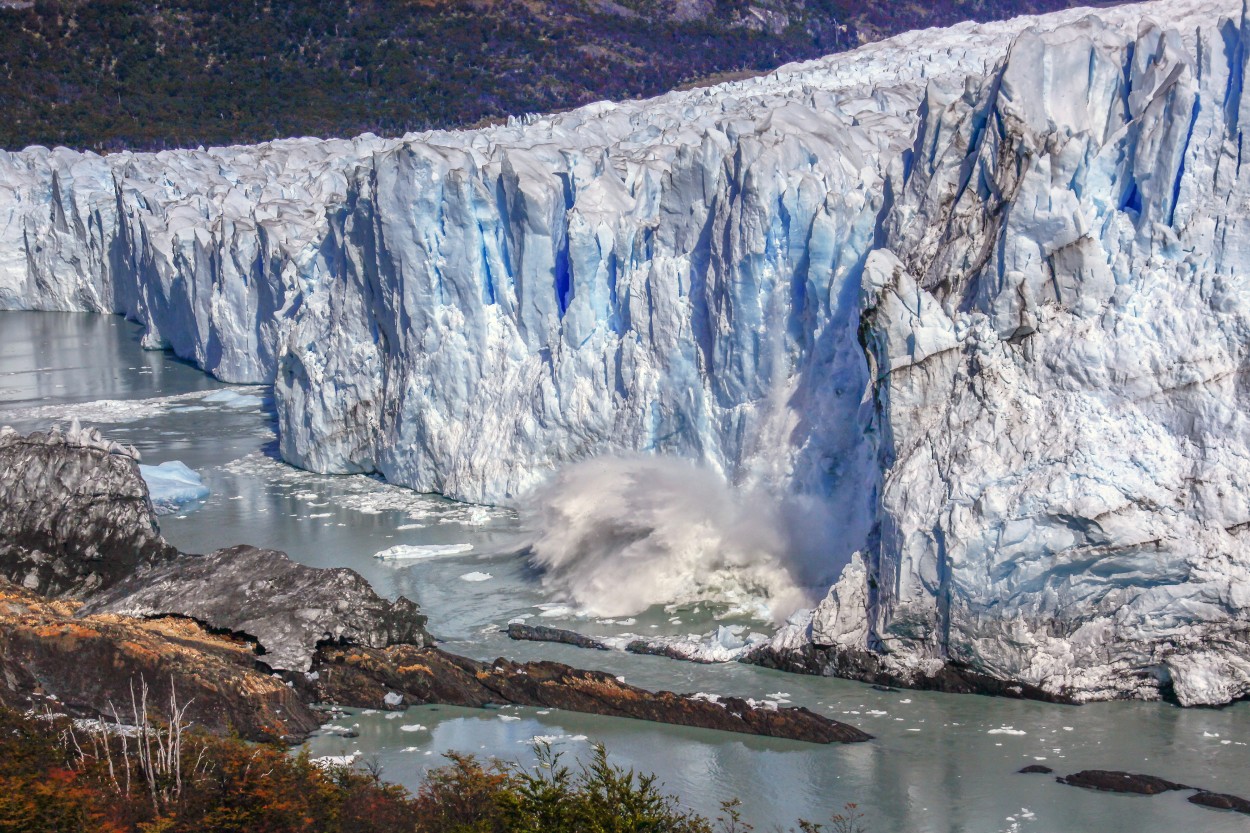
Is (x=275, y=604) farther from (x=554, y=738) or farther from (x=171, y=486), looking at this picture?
(x=171, y=486)

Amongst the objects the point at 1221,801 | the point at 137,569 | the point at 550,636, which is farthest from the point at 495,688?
the point at 1221,801

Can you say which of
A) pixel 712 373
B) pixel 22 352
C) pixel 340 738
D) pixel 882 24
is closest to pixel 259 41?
pixel 882 24

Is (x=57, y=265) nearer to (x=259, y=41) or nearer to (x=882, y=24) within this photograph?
(x=259, y=41)

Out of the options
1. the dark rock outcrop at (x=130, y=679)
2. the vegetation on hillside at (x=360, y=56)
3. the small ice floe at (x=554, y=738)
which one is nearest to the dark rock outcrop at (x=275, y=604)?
the dark rock outcrop at (x=130, y=679)

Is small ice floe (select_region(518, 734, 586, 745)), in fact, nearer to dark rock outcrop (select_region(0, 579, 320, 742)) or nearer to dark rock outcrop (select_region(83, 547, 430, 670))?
dark rock outcrop (select_region(0, 579, 320, 742))

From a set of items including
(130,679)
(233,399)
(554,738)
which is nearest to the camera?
(554,738)

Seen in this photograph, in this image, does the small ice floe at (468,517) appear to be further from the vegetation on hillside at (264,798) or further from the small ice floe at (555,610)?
the vegetation on hillside at (264,798)
